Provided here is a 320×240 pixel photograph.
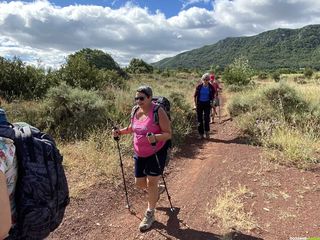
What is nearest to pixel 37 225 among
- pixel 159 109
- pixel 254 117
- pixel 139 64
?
pixel 159 109

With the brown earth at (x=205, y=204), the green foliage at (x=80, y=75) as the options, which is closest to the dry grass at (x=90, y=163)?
the brown earth at (x=205, y=204)

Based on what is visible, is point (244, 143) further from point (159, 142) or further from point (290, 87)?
point (159, 142)

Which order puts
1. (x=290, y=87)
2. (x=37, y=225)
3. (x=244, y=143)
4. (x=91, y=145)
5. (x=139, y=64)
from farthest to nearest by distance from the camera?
(x=139, y=64) → (x=290, y=87) → (x=244, y=143) → (x=91, y=145) → (x=37, y=225)

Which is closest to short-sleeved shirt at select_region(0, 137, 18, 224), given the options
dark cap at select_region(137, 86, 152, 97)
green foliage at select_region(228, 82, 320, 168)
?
dark cap at select_region(137, 86, 152, 97)

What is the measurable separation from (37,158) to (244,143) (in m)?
8.95

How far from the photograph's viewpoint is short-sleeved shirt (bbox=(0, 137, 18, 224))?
2.08 m

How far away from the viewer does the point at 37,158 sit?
7.39 ft

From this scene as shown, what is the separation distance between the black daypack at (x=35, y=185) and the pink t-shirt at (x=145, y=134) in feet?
10.1

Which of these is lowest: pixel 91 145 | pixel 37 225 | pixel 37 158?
pixel 91 145

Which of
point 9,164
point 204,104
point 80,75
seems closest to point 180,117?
point 204,104

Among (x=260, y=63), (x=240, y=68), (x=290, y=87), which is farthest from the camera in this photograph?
(x=260, y=63)

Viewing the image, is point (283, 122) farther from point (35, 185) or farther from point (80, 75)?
point (35, 185)

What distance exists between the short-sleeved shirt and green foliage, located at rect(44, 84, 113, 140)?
26.7 feet

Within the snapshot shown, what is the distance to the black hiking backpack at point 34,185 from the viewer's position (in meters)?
2.21
